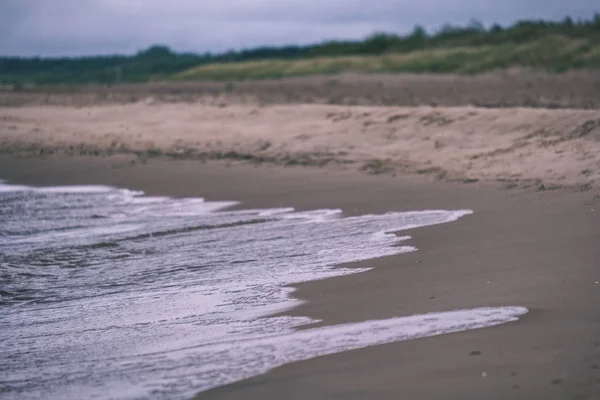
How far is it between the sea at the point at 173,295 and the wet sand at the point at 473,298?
0.17 metres

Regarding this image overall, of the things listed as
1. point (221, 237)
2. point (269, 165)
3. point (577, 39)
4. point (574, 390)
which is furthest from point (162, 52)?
point (574, 390)

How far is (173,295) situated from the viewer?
20.2 ft

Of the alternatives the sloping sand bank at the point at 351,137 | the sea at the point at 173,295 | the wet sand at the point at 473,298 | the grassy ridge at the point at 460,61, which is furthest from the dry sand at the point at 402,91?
the sea at the point at 173,295

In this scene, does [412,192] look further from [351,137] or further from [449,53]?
[449,53]

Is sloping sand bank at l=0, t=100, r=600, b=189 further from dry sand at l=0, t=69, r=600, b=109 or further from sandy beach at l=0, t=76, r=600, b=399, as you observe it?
dry sand at l=0, t=69, r=600, b=109

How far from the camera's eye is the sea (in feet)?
14.5

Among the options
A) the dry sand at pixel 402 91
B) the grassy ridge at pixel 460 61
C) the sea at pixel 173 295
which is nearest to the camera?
the sea at pixel 173 295

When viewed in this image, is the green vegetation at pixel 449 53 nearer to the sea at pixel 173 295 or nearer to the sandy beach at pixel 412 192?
the sandy beach at pixel 412 192

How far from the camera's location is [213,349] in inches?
184

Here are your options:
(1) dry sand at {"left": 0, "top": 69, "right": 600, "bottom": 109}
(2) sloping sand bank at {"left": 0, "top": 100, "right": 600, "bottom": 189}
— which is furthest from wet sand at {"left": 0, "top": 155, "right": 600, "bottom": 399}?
(1) dry sand at {"left": 0, "top": 69, "right": 600, "bottom": 109}

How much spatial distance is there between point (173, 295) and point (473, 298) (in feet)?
6.43

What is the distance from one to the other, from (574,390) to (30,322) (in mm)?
3322

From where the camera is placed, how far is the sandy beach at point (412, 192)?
400 cm

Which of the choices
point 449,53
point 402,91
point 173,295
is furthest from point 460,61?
point 173,295
